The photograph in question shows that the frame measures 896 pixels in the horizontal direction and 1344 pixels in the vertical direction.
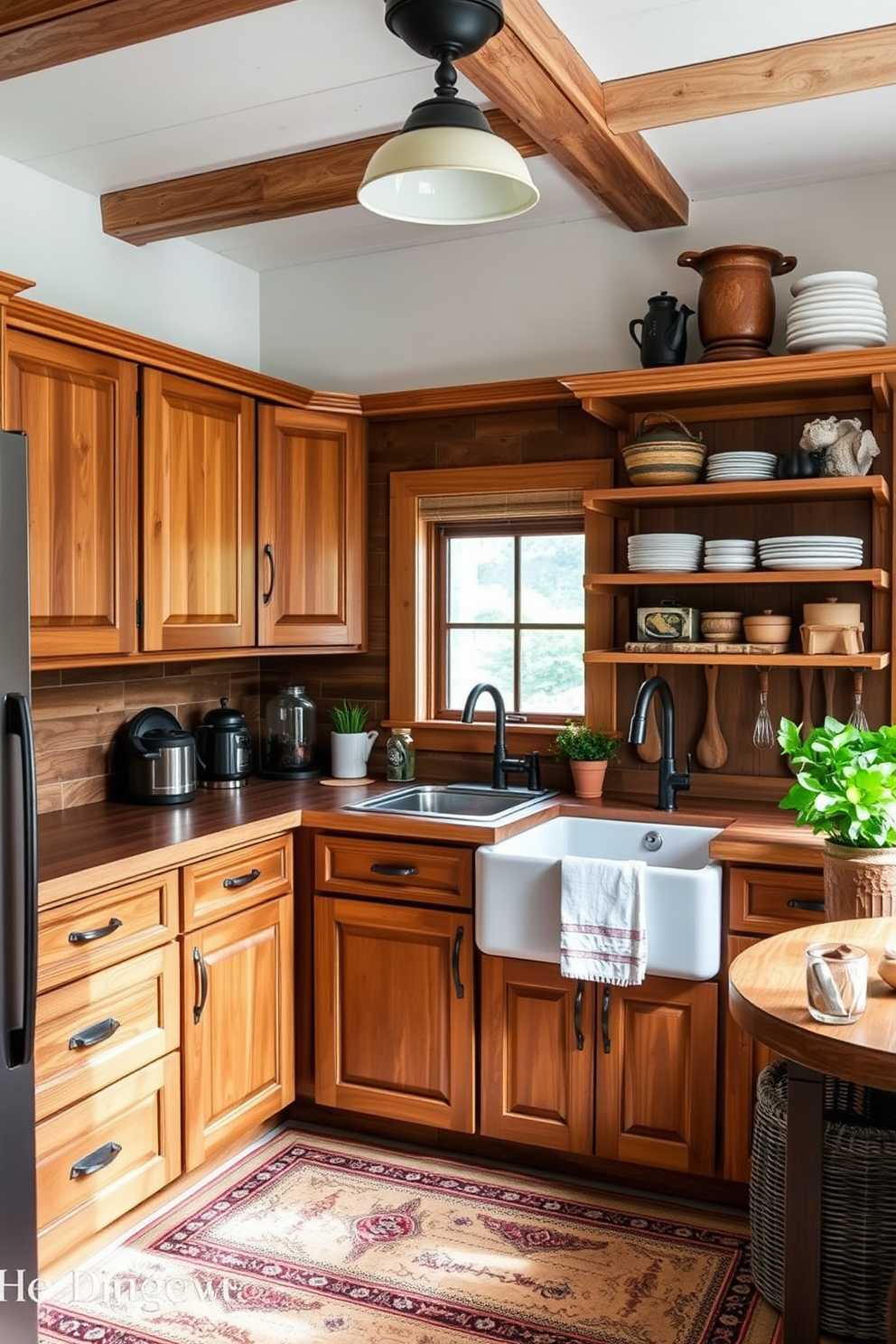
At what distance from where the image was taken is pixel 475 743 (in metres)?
3.78

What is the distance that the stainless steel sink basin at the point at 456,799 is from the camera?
347 cm

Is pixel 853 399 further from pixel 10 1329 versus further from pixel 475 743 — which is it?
pixel 10 1329

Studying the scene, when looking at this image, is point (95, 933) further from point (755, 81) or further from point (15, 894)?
point (755, 81)

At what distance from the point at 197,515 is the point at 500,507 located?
0.98 metres

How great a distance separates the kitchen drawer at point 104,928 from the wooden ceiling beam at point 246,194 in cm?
176

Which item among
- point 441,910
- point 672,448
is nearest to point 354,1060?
point 441,910

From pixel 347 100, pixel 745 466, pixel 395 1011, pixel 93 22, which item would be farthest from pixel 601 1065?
pixel 93 22

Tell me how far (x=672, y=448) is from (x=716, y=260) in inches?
19.8

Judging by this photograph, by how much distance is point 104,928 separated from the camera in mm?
2576

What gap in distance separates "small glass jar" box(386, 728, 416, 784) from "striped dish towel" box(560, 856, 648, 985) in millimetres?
1028

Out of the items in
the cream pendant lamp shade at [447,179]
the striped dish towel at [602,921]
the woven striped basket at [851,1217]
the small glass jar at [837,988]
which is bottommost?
the woven striped basket at [851,1217]

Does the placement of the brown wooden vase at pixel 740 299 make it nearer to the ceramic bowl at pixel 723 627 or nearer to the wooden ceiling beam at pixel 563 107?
the wooden ceiling beam at pixel 563 107

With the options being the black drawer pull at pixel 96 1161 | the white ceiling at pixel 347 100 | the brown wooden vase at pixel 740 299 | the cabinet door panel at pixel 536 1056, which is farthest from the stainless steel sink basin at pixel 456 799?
the white ceiling at pixel 347 100

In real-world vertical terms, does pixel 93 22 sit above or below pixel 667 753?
above
